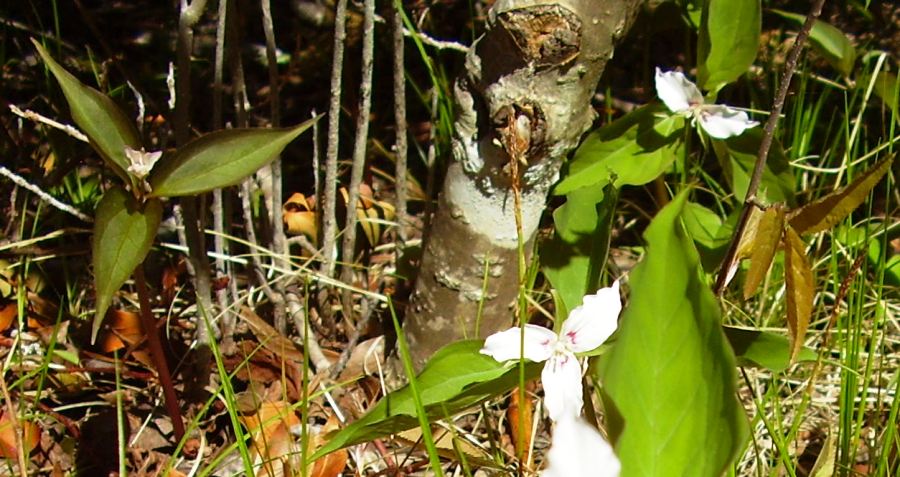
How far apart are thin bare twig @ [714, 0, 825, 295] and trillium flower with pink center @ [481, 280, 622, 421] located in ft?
0.74

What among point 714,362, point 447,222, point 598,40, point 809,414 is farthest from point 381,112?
point 714,362

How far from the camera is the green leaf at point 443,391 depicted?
117 centimetres

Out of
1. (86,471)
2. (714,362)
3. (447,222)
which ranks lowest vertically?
(86,471)

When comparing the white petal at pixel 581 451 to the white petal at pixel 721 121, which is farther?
the white petal at pixel 721 121

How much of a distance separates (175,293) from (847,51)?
141cm

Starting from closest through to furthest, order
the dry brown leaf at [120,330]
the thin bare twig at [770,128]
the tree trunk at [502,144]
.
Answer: the thin bare twig at [770,128] → the tree trunk at [502,144] → the dry brown leaf at [120,330]

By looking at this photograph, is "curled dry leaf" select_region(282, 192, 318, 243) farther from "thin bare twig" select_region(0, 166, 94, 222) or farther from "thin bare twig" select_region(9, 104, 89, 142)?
"thin bare twig" select_region(9, 104, 89, 142)

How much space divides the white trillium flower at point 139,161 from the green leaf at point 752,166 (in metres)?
1.01

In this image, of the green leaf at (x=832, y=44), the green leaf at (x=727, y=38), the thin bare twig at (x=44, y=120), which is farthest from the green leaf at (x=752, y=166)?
the thin bare twig at (x=44, y=120)

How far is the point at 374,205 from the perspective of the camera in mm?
2105

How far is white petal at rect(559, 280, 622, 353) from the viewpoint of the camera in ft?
3.69

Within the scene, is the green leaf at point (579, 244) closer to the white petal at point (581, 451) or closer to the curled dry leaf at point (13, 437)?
the white petal at point (581, 451)

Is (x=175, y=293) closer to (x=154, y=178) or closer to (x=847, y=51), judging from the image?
(x=154, y=178)

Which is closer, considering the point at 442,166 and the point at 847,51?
the point at 847,51
